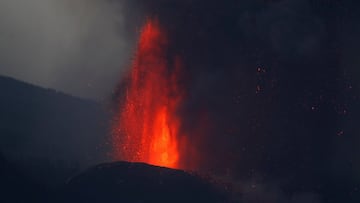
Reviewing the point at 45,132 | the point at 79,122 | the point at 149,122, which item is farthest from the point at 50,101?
the point at 149,122

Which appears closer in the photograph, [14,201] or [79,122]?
[14,201]

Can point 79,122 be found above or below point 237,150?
above

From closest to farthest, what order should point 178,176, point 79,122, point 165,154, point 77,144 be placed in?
point 178,176 → point 165,154 → point 77,144 → point 79,122

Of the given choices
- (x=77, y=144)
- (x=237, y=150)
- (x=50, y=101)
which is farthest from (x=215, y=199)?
(x=50, y=101)

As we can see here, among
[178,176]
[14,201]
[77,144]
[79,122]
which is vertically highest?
[79,122]

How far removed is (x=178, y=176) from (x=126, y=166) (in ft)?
22.3

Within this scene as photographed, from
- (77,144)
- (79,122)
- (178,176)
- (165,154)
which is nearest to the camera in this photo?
(178,176)

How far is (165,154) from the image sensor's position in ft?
241

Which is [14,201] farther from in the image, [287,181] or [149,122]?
[287,181]

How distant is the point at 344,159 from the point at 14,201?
37.4 m

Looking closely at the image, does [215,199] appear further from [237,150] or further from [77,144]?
[77,144]

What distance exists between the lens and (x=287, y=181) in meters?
77.1

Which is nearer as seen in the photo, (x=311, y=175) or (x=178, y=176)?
(x=178, y=176)

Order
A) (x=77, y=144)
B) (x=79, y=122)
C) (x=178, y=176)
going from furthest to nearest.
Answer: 1. (x=79, y=122)
2. (x=77, y=144)
3. (x=178, y=176)
